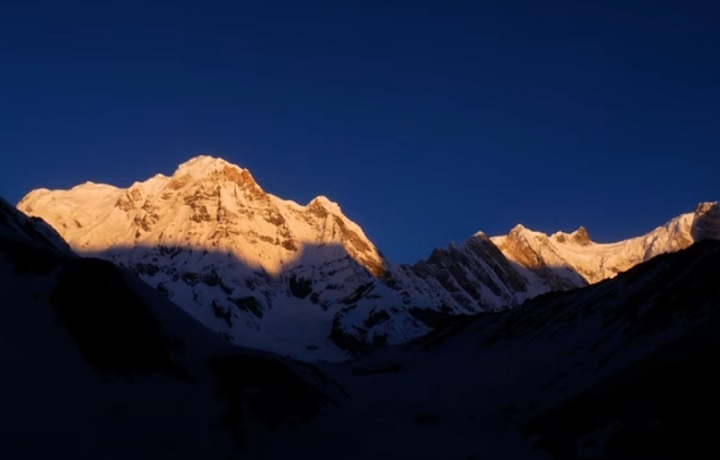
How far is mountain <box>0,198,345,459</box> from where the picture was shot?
128 feet

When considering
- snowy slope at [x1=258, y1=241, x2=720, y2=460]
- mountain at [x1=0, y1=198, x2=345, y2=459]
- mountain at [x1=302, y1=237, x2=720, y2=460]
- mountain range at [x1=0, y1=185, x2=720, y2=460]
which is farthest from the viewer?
snowy slope at [x1=258, y1=241, x2=720, y2=460]

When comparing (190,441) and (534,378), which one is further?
(534,378)

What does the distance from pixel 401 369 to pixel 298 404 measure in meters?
38.1

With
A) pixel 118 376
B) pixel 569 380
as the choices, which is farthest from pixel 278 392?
pixel 569 380

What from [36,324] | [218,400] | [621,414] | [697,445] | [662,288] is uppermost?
[662,288]

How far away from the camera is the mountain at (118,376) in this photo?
1538 inches

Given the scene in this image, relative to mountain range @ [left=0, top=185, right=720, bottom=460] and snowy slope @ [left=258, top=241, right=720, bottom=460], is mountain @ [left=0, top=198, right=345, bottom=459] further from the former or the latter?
snowy slope @ [left=258, top=241, right=720, bottom=460]

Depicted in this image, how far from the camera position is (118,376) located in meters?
45.2

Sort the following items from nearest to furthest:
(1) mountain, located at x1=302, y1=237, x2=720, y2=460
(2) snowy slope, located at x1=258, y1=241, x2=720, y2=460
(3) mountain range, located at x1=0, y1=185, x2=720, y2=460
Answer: (3) mountain range, located at x1=0, y1=185, x2=720, y2=460 < (1) mountain, located at x1=302, y1=237, x2=720, y2=460 < (2) snowy slope, located at x1=258, y1=241, x2=720, y2=460

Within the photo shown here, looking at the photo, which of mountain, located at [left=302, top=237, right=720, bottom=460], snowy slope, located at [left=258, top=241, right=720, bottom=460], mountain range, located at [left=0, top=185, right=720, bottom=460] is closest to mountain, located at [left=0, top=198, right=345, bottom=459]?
mountain range, located at [left=0, top=185, right=720, bottom=460]

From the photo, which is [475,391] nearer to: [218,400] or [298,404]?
[298,404]

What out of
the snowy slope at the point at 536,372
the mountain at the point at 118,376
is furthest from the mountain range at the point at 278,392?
the snowy slope at the point at 536,372

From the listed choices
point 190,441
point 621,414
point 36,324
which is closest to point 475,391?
point 621,414

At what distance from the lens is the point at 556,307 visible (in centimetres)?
9194
